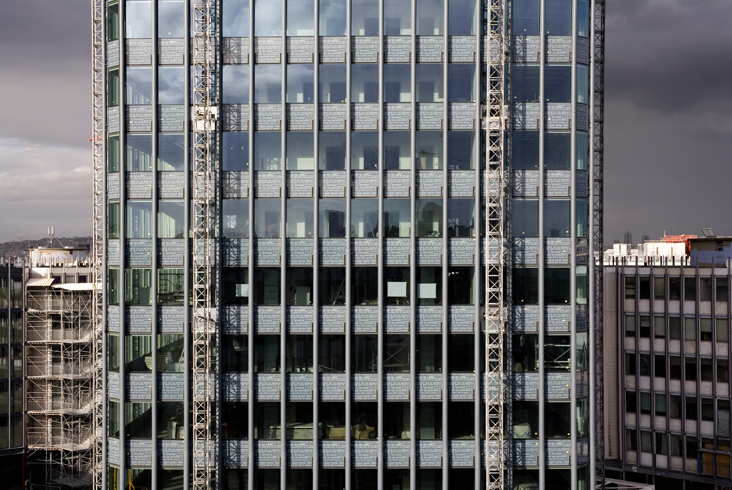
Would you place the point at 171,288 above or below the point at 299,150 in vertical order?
below

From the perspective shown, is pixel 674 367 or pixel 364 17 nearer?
pixel 364 17

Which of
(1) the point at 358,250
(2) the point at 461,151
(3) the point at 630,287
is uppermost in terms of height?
(2) the point at 461,151

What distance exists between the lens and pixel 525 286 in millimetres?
36531

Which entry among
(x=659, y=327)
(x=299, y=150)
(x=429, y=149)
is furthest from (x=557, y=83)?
(x=659, y=327)

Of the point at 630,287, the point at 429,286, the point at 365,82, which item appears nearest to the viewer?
the point at 429,286

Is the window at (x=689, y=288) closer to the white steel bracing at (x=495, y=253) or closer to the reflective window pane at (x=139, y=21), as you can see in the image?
the white steel bracing at (x=495, y=253)

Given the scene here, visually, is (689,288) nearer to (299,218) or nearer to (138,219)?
(299,218)

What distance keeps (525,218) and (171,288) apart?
23708 mm

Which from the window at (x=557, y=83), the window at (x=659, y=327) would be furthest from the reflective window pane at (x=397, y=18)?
Result: the window at (x=659, y=327)

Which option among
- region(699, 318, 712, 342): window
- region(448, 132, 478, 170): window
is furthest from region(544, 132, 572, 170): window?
region(699, 318, 712, 342): window

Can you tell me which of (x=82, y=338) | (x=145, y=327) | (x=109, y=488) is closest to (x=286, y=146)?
(x=145, y=327)

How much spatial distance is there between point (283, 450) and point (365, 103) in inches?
910

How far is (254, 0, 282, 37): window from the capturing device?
3697 centimetres

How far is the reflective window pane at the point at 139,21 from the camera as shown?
37375 millimetres
